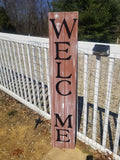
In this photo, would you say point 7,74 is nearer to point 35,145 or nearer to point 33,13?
point 35,145

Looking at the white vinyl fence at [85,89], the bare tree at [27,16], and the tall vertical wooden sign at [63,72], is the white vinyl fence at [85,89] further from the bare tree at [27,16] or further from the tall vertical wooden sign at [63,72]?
the bare tree at [27,16]

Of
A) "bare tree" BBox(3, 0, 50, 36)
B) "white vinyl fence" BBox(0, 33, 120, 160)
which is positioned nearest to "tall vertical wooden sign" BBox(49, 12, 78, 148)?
"white vinyl fence" BBox(0, 33, 120, 160)

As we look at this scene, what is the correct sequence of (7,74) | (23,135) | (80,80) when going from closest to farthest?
(23,135)
(7,74)
(80,80)

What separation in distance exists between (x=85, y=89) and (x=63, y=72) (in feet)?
1.32

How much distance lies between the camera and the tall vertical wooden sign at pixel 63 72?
128 cm

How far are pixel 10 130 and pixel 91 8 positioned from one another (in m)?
10.7

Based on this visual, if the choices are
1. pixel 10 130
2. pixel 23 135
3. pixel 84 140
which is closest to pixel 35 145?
pixel 23 135

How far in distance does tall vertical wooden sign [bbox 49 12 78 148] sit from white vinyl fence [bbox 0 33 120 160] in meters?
0.21

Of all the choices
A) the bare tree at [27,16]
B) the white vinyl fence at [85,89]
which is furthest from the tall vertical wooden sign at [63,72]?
the bare tree at [27,16]

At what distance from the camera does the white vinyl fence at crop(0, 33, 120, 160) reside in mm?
1490

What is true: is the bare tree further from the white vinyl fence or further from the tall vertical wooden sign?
the tall vertical wooden sign

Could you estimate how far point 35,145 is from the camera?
6.66ft

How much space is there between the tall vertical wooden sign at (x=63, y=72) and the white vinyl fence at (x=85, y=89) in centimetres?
21

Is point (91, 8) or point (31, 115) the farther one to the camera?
point (91, 8)
